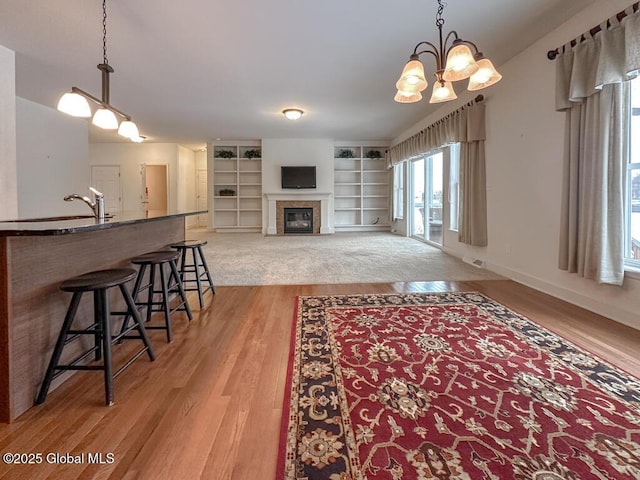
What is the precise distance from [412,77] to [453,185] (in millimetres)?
Result: 3798

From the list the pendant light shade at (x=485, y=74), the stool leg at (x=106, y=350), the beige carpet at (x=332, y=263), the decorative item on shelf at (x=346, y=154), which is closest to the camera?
the stool leg at (x=106, y=350)

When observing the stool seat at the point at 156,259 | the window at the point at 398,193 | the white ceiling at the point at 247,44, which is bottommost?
the stool seat at the point at 156,259

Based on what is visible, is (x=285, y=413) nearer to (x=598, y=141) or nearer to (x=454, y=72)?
(x=454, y=72)

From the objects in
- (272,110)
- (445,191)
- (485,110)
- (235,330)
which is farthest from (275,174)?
(235,330)

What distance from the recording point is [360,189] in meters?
9.71

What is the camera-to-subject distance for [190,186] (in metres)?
10.9

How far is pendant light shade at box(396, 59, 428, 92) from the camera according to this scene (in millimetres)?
2238

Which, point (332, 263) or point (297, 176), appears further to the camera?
point (297, 176)

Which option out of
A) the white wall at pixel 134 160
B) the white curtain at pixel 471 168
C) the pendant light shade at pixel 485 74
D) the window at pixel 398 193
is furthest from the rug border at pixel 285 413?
the white wall at pixel 134 160

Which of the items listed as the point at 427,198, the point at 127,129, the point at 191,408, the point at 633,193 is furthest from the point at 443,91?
the point at 427,198

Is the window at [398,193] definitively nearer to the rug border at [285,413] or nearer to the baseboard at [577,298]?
the baseboard at [577,298]

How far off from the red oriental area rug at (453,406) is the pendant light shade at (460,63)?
1826 millimetres

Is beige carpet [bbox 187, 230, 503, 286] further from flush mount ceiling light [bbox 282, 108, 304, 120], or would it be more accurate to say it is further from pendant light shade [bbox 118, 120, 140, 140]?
flush mount ceiling light [bbox 282, 108, 304, 120]

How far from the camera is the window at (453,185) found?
18.2 feet
